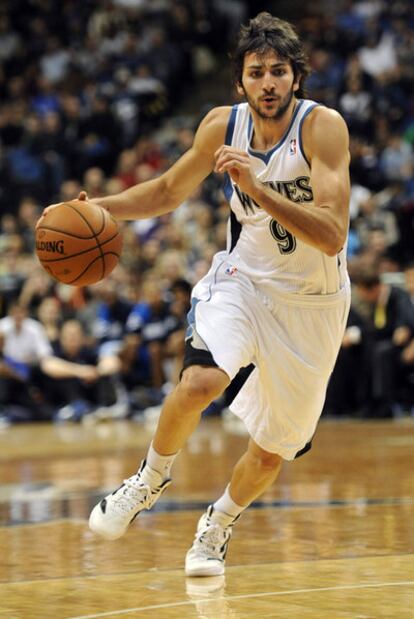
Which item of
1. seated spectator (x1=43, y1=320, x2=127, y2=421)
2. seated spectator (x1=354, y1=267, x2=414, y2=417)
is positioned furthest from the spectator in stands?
seated spectator (x1=354, y1=267, x2=414, y2=417)

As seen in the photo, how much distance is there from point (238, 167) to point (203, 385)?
784mm

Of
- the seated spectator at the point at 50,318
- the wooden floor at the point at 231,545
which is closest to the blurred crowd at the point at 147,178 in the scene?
the seated spectator at the point at 50,318

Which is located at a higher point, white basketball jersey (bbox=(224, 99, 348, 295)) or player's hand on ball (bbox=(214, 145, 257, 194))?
player's hand on ball (bbox=(214, 145, 257, 194))

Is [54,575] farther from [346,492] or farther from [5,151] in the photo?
[5,151]

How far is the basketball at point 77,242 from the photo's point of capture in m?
4.97

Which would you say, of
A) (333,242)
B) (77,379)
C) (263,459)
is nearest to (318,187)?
(333,242)

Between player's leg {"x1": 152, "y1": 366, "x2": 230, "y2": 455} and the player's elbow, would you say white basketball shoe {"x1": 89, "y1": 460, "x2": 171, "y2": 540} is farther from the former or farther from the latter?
the player's elbow

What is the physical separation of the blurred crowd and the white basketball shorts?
654cm

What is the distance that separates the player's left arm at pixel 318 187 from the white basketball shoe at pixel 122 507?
1.12 m

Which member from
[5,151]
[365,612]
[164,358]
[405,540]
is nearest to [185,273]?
[164,358]

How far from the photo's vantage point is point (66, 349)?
14.1 meters

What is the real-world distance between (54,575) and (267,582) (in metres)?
0.82

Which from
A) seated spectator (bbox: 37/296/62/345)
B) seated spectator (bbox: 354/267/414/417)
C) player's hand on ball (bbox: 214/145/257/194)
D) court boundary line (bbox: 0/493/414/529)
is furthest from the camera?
seated spectator (bbox: 37/296/62/345)

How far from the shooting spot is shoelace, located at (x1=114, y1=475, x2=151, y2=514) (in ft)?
15.6
